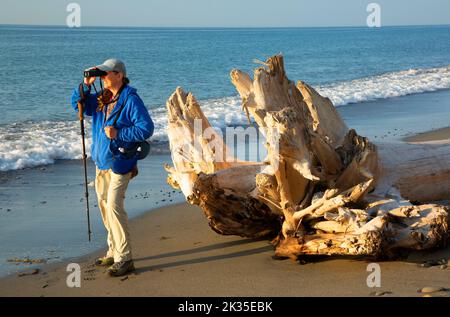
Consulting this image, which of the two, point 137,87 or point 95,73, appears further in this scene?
point 137,87

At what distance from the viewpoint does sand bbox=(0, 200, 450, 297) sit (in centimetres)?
528

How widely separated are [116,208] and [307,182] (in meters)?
1.82

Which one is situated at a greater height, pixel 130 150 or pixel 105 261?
pixel 130 150

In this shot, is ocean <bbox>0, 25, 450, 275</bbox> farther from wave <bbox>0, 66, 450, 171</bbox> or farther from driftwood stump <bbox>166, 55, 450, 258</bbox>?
driftwood stump <bbox>166, 55, 450, 258</bbox>

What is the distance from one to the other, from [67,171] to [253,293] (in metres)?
6.34

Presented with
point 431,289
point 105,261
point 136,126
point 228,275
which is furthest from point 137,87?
point 431,289

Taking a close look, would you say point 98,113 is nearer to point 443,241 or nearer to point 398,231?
point 398,231

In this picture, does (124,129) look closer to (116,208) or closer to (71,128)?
(116,208)

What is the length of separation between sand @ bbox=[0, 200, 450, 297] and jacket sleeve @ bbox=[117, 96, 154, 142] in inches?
49.2

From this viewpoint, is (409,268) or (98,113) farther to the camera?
(98,113)

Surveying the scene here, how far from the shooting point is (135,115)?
584cm

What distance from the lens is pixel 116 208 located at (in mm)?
5992

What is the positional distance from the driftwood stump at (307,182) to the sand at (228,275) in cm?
17
